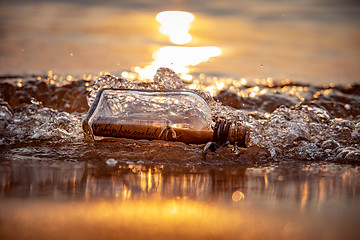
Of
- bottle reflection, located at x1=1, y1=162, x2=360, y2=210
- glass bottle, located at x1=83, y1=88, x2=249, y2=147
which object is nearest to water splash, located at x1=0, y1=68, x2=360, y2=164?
glass bottle, located at x1=83, y1=88, x2=249, y2=147

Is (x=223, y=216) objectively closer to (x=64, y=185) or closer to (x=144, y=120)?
(x=64, y=185)

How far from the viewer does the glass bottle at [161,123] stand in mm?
1805

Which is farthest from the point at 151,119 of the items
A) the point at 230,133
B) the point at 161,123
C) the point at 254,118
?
the point at 254,118

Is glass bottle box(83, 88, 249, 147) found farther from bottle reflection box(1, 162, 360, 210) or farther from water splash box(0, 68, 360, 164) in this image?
bottle reflection box(1, 162, 360, 210)

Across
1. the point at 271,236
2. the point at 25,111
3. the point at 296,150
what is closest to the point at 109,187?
the point at 271,236

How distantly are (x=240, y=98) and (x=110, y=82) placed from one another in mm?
1381

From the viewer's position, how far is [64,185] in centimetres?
123

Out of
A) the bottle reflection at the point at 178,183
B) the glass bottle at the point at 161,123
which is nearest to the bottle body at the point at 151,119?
the glass bottle at the point at 161,123

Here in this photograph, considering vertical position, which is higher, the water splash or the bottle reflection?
the water splash

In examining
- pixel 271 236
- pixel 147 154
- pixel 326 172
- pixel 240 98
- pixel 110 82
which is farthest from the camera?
pixel 240 98

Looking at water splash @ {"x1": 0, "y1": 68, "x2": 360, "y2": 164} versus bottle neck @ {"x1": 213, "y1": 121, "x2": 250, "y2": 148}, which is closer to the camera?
bottle neck @ {"x1": 213, "y1": 121, "x2": 250, "y2": 148}

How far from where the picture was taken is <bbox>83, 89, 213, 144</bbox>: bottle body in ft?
6.03

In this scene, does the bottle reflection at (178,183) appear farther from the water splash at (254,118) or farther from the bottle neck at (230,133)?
the water splash at (254,118)

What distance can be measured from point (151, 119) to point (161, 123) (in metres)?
0.05
